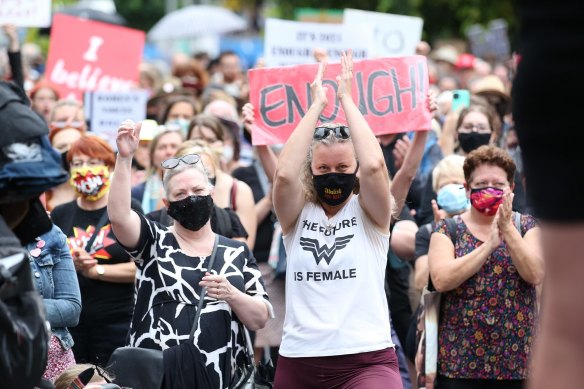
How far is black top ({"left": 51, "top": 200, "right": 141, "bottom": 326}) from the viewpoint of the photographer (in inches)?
264

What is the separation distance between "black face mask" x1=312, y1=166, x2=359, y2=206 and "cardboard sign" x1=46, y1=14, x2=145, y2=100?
6729 millimetres

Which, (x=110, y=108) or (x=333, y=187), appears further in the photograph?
(x=110, y=108)

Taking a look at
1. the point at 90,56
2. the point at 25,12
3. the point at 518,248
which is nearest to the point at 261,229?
the point at 518,248

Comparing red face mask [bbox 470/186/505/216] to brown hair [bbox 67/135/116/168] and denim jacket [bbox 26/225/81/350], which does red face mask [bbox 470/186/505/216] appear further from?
brown hair [bbox 67/135/116/168]

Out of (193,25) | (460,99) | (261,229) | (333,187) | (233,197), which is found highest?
(193,25)

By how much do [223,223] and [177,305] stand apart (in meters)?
1.44

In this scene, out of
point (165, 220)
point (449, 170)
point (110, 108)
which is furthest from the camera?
point (110, 108)

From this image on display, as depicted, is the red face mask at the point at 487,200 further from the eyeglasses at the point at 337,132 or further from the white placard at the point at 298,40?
the white placard at the point at 298,40

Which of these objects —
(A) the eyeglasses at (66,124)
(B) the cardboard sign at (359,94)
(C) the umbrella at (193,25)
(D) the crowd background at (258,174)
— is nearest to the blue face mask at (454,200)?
(D) the crowd background at (258,174)

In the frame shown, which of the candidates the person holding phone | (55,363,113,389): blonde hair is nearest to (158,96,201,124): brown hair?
the person holding phone

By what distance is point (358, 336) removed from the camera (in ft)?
16.2

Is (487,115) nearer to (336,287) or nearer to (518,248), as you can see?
(518,248)

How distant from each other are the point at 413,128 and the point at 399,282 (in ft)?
4.71

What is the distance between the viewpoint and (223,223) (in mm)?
6711
